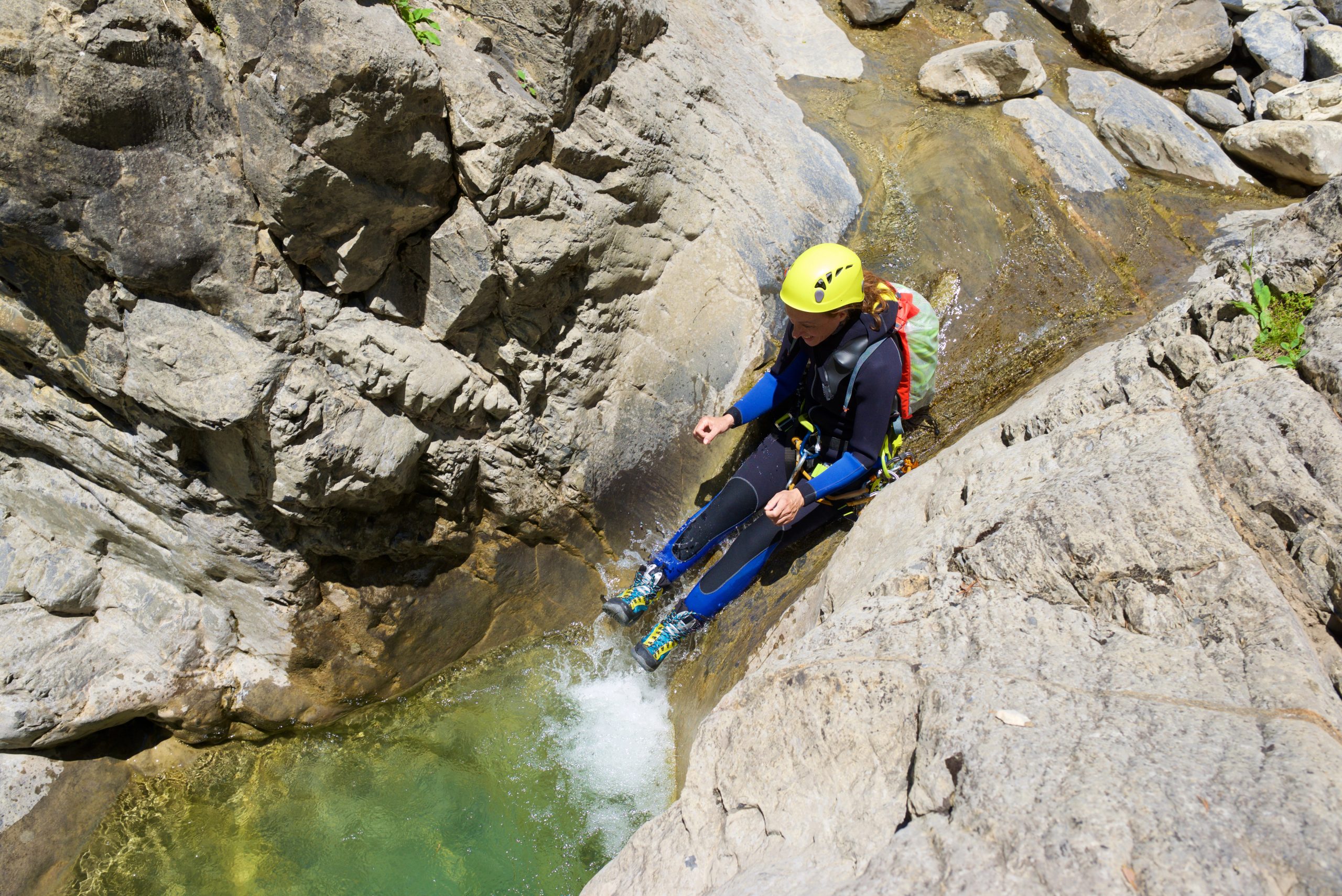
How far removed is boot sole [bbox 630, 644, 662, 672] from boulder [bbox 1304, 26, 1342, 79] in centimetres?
794

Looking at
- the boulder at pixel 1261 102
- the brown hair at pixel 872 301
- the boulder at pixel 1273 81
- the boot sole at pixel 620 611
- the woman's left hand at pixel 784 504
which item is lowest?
the boot sole at pixel 620 611

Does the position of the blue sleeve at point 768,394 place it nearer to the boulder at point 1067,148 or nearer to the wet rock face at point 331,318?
the wet rock face at point 331,318

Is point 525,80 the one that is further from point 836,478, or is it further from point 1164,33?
point 1164,33

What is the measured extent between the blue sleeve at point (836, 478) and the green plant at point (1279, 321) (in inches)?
69.2

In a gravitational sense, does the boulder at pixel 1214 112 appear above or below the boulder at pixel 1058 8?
below

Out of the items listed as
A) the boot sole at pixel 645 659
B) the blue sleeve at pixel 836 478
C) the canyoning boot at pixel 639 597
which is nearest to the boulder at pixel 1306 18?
the blue sleeve at pixel 836 478

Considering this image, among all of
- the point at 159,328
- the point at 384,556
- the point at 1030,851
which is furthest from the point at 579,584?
the point at 1030,851

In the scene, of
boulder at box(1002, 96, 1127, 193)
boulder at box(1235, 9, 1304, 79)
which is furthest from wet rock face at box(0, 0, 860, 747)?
boulder at box(1235, 9, 1304, 79)

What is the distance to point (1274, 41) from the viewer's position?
7027 mm

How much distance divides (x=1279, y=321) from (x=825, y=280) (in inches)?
73.0

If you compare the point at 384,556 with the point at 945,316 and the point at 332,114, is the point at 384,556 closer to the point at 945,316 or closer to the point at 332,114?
the point at 332,114

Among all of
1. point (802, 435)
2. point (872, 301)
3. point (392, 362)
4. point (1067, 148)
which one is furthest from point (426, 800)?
point (1067, 148)

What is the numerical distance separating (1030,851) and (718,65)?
5.49m

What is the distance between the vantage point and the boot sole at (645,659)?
4.78 m
